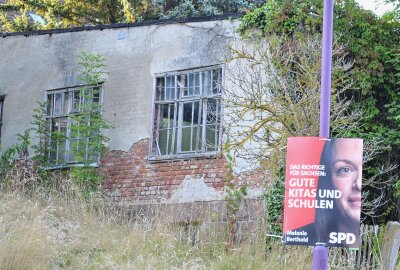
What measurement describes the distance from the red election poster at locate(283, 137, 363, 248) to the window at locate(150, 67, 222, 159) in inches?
296

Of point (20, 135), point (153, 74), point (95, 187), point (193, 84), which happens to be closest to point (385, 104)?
point (193, 84)

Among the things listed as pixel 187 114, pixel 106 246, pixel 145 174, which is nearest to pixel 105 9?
pixel 187 114

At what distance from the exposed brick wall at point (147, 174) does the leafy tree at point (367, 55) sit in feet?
8.31

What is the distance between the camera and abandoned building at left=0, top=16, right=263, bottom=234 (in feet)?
45.5

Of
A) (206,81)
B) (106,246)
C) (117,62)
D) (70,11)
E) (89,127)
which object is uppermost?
(70,11)

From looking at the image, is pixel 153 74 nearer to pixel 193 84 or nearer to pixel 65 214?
pixel 193 84

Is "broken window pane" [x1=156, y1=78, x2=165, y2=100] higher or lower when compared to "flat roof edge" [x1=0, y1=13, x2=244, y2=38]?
lower

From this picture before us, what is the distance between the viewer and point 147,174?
14.6 metres

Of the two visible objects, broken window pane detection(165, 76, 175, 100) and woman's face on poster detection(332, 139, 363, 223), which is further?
broken window pane detection(165, 76, 175, 100)

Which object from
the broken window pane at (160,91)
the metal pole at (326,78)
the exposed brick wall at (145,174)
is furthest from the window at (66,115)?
the metal pole at (326,78)

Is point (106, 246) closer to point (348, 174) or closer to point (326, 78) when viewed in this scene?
point (326, 78)

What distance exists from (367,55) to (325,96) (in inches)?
275

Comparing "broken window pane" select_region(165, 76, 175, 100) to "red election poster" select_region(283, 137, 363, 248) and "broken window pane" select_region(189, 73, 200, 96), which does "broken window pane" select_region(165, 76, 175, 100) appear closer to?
"broken window pane" select_region(189, 73, 200, 96)

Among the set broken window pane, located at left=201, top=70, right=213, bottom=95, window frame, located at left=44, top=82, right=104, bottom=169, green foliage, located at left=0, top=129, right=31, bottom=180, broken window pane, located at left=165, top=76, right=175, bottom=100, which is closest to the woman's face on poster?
broken window pane, located at left=201, top=70, right=213, bottom=95
